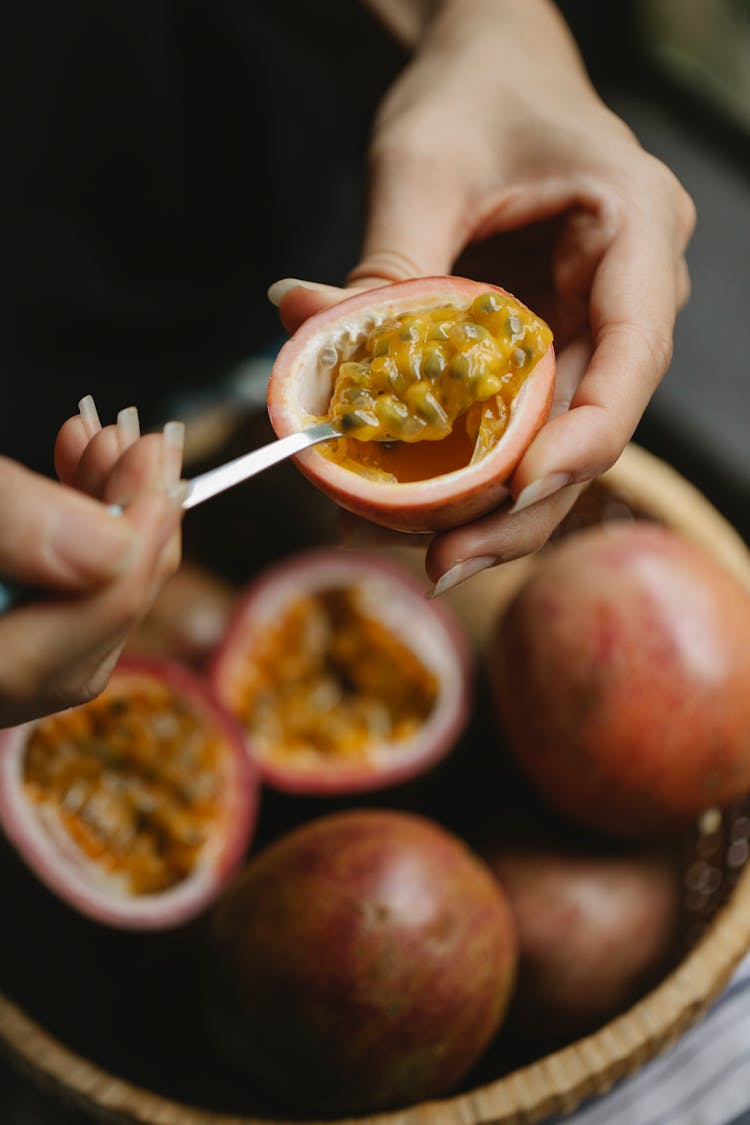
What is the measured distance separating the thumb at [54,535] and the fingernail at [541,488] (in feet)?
0.66

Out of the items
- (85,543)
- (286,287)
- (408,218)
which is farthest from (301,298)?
(85,543)

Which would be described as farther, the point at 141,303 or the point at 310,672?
the point at 141,303

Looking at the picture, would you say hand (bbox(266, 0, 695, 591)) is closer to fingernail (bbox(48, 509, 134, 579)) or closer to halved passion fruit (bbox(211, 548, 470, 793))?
fingernail (bbox(48, 509, 134, 579))

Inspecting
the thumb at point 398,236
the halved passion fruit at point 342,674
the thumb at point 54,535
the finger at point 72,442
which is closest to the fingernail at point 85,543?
the thumb at point 54,535

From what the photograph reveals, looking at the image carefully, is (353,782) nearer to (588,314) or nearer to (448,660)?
(448,660)

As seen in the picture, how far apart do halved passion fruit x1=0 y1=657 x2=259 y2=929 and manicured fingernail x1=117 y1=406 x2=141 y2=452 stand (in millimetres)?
379

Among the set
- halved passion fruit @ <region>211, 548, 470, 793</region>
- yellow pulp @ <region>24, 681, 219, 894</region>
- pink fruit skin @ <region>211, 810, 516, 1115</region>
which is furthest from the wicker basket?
halved passion fruit @ <region>211, 548, 470, 793</region>

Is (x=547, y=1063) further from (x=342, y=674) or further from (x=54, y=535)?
(x=54, y=535)

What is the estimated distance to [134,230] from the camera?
1.10 meters

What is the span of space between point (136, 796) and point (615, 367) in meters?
0.57

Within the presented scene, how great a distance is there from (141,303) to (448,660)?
528mm

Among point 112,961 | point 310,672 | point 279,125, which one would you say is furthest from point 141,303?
point 112,961

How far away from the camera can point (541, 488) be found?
1.67 feet

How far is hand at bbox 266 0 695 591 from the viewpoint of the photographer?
1.83ft
